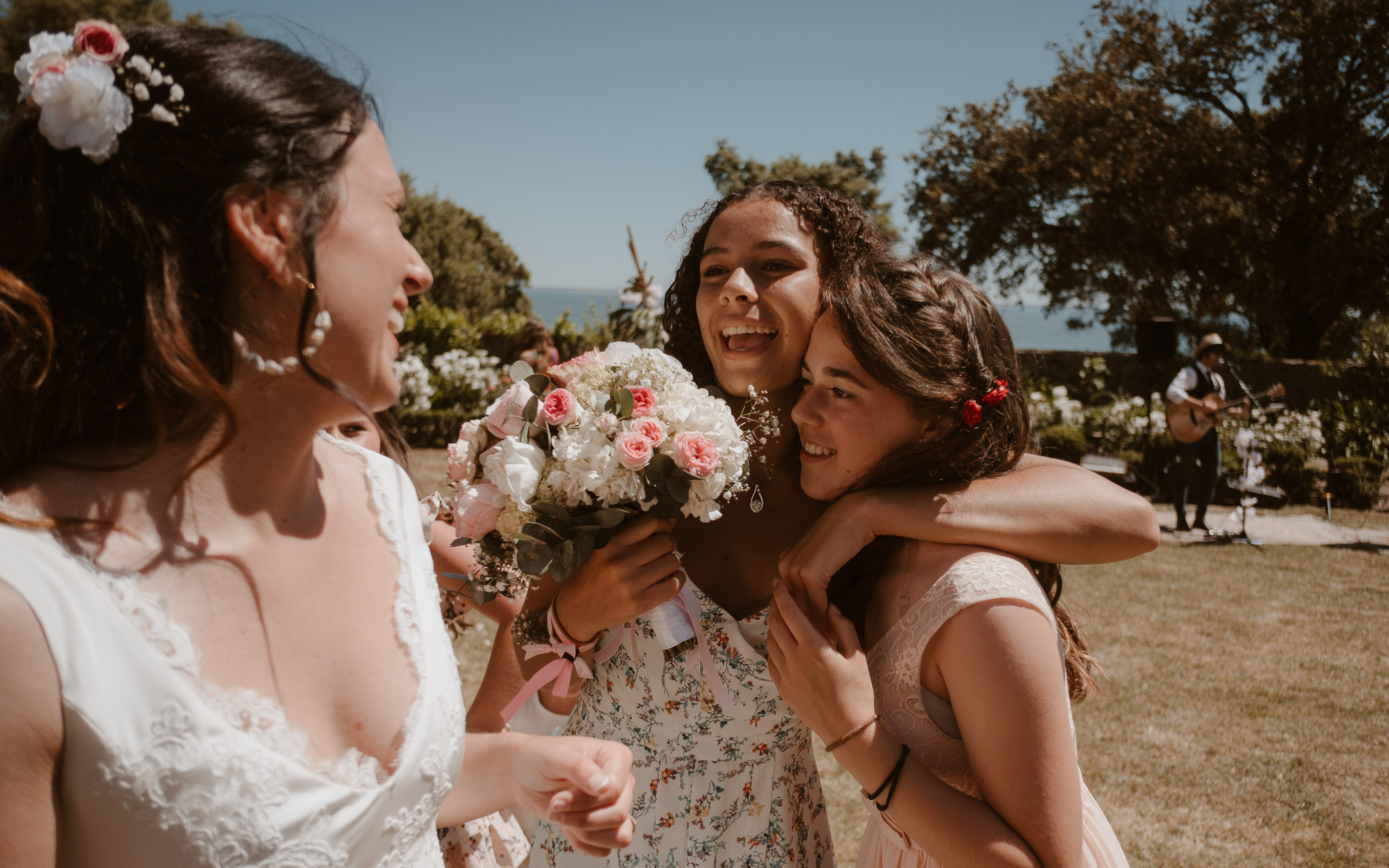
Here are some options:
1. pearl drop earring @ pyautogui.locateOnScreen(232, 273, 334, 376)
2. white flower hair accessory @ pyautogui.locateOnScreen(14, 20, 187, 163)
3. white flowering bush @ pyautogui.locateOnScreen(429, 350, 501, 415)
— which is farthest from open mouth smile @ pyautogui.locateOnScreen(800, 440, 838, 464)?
white flowering bush @ pyautogui.locateOnScreen(429, 350, 501, 415)

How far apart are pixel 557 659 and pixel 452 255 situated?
45126 mm

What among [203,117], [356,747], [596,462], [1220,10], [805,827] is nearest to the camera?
[203,117]

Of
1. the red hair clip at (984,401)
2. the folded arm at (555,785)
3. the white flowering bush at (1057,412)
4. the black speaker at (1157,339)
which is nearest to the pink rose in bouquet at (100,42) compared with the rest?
the folded arm at (555,785)

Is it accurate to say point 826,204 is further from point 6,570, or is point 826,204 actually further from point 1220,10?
point 1220,10

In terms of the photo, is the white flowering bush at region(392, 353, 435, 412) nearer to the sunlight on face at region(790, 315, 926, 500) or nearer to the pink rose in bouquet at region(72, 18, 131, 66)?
the sunlight on face at region(790, 315, 926, 500)

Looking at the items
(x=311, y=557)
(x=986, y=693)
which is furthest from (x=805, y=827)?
(x=311, y=557)

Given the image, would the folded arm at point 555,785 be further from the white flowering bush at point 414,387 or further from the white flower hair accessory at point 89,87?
the white flowering bush at point 414,387

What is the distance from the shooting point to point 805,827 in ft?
7.72

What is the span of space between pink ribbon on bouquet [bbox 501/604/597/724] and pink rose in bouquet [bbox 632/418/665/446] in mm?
579

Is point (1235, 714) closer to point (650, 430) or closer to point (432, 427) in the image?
point (650, 430)

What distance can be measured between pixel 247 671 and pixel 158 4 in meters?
37.9

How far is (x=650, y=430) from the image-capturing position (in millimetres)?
1923

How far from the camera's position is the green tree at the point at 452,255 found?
4138cm

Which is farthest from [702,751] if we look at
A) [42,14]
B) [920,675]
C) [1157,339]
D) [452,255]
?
[452,255]
